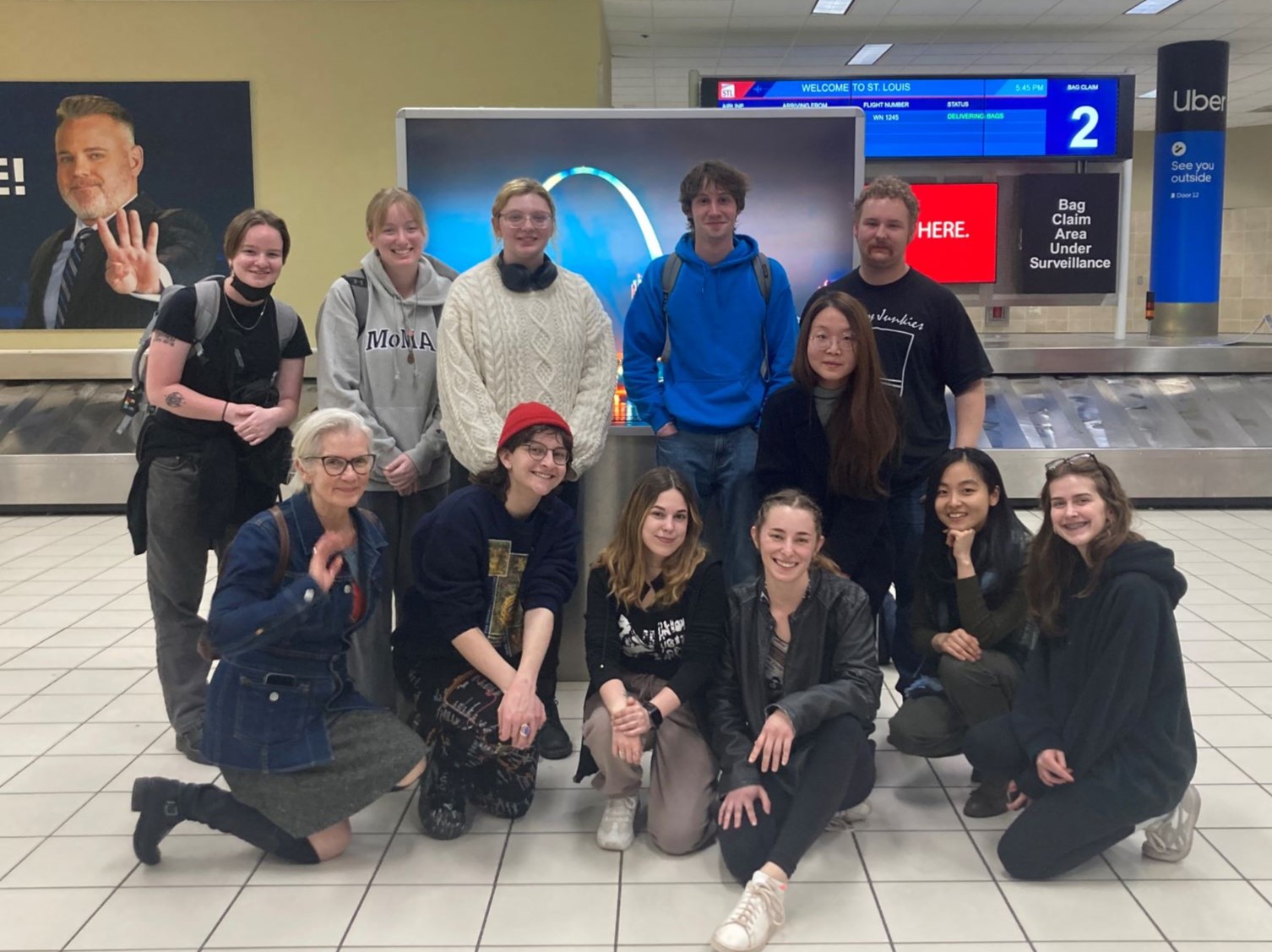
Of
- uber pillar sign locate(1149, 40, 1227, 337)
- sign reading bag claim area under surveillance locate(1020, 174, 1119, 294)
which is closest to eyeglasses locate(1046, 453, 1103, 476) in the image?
sign reading bag claim area under surveillance locate(1020, 174, 1119, 294)

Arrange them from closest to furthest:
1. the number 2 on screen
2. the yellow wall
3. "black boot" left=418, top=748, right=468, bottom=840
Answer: "black boot" left=418, top=748, right=468, bottom=840 → the yellow wall → the number 2 on screen

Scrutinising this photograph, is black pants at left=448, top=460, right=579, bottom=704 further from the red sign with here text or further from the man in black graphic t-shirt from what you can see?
the red sign with here text

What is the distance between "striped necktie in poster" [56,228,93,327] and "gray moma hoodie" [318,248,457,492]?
229 inches

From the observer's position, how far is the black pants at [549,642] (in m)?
3.17

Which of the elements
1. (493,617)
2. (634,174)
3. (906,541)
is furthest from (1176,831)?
(634,174)

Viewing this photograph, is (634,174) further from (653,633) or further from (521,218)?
(653,633)

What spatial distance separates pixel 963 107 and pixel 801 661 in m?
6.63

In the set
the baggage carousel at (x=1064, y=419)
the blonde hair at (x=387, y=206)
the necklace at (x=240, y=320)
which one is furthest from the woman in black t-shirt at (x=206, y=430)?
the baggage carousel at (x=1064, y=419)

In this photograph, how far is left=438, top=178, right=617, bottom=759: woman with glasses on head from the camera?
3232 mm

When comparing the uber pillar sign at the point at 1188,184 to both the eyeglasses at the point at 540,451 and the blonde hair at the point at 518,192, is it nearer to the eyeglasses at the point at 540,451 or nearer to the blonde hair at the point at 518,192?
the blonde hair at the point at 518,192

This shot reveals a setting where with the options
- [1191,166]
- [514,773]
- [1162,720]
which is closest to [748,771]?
[514,773]

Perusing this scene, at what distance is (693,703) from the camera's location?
9.63ft

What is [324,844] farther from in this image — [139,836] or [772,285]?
[772,285]

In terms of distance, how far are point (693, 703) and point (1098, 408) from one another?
5684mm
